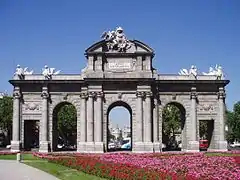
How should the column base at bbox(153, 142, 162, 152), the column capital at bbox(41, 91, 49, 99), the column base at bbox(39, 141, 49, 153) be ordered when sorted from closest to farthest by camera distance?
the column base at bbox(153, 142, 162, 152)
the column base at bbox(39, 141, 49, 153)
the column capital at bbox(41, 91, 49, 99)

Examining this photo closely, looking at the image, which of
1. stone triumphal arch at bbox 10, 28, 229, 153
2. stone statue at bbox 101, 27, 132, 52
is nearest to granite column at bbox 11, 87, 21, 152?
stone triumphal arch at bbox 10, 28, 229, 153

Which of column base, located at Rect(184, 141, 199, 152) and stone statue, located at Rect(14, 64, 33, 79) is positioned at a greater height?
stone statue, located at Rect(14, 64, 33, 79)

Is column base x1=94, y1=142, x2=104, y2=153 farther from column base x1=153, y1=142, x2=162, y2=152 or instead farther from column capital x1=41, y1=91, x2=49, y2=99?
column capital x1=41, y1=91, x2=49, y2=99

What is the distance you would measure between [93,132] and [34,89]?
9.98m

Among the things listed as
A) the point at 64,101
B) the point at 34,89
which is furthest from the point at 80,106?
the point at 34,89

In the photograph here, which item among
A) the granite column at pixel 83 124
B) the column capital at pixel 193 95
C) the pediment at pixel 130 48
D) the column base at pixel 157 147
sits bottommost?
the column base at pixel 157 147

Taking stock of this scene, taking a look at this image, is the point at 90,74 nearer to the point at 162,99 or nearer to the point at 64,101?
the point at 64,101

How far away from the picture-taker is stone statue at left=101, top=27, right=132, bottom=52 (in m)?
56.8

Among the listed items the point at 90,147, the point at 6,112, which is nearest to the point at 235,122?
the point at 90,147

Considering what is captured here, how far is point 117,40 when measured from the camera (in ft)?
186

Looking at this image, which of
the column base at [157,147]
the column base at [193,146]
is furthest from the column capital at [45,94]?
the column base at [193,146]

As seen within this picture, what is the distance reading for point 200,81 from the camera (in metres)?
57.9

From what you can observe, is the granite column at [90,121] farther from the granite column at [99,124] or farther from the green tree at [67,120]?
the green tree at [67,120]

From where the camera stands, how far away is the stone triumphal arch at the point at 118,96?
2195 inches
